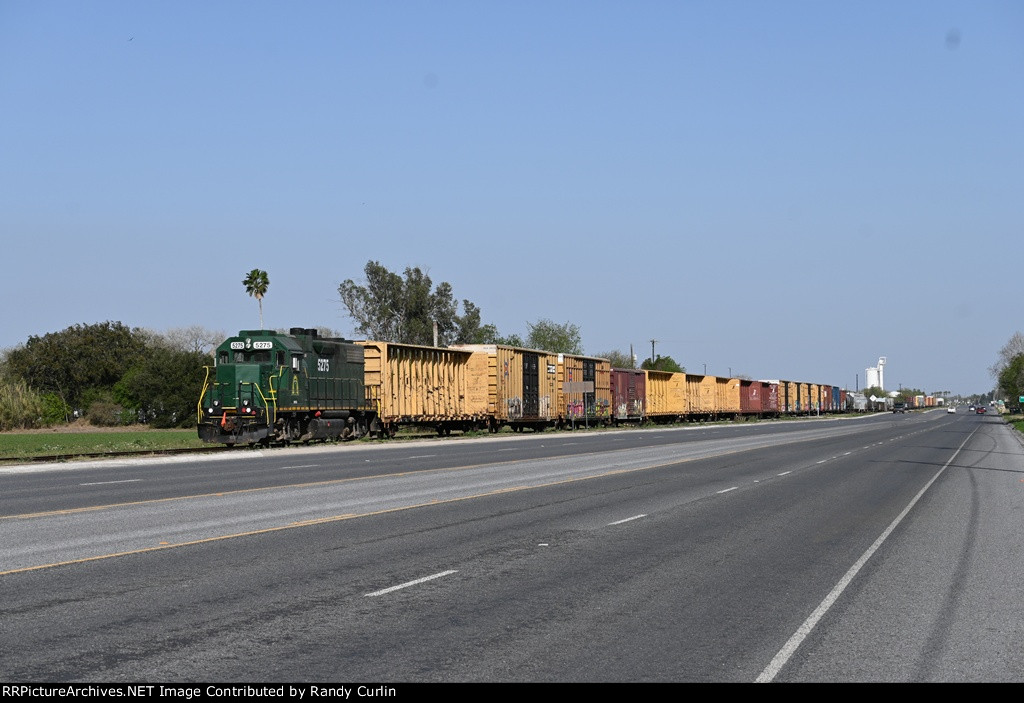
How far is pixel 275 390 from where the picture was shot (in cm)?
3941

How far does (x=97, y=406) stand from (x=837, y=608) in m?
100

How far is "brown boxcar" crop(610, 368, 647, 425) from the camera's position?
2948 inches

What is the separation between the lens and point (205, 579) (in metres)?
10.4

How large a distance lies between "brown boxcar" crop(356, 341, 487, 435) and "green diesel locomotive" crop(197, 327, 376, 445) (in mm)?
2279

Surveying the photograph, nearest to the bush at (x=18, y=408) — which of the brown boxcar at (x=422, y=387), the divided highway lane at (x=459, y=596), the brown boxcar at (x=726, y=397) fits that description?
the brown boxcar at (x=422, y=387)

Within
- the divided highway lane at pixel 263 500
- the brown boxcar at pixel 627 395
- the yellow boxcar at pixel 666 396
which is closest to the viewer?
the divided highway lane at pixel 263 500

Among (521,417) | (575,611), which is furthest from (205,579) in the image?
(521,417)

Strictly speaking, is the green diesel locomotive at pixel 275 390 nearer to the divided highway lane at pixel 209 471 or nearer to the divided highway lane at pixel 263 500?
the divided highway lane at pixel 209 471

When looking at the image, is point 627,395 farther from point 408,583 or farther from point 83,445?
point 408,583

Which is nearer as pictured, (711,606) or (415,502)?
(711,606)

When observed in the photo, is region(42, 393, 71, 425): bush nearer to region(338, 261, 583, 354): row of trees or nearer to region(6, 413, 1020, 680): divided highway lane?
region(338, 261, 583, 354): row of trees

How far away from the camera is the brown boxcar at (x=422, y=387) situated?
47062 mm

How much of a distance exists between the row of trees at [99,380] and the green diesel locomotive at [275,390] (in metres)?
48.5
